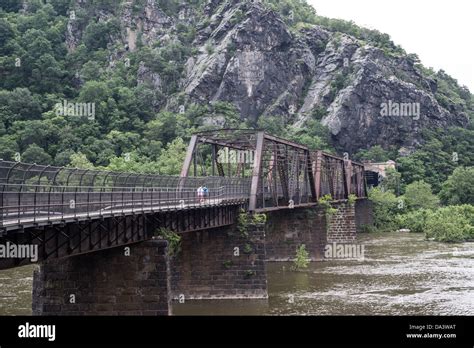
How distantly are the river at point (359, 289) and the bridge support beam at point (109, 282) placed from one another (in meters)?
5.94

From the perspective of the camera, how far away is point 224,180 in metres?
41.8

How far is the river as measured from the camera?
33594 millimetres

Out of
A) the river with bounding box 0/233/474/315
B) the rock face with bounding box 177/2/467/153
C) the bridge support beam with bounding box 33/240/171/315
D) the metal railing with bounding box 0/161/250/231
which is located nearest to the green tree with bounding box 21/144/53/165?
the rock face with bounding box 177/2/467/153

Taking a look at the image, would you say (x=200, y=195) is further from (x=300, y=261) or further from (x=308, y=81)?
(x=308, y=81)

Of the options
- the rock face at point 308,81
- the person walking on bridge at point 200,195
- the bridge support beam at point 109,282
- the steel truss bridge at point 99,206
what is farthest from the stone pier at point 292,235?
the rock face at point 308,81

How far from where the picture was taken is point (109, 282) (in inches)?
1047

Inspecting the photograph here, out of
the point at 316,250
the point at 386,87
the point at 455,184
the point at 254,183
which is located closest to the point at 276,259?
the point at 316,250

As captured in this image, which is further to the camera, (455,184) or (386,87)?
(386,87)

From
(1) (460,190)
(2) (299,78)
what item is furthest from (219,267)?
(2) (299,78)

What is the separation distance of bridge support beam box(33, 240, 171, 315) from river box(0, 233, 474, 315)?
5.94 meters

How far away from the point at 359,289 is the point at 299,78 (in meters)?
113

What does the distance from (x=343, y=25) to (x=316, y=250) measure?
127035mm

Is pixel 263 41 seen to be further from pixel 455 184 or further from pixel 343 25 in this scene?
pixel 455 184

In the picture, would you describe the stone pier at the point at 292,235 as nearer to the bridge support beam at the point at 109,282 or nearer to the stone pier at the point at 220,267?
the stone pier at the point at 220,267
